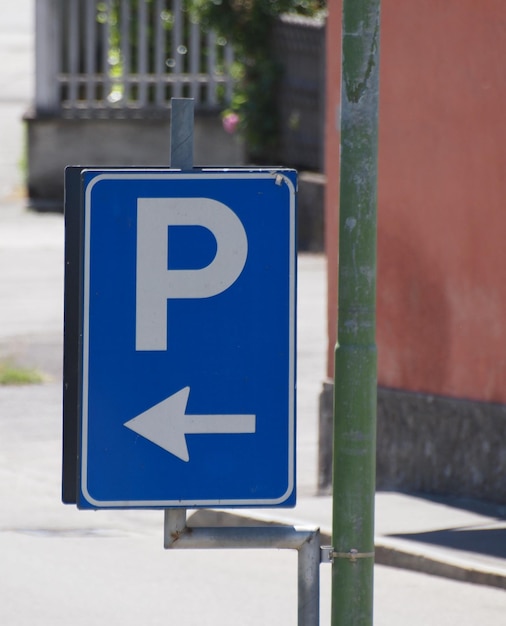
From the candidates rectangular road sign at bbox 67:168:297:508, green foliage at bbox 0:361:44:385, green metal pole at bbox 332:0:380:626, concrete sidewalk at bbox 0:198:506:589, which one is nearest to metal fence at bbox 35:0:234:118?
concrete sidewalk at bbox 0:198:506:589

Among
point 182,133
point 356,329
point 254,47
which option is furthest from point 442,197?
point 254,47

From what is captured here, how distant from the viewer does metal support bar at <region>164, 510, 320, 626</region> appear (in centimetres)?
352

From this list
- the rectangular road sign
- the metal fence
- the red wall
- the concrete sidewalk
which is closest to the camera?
the rectangular road sign

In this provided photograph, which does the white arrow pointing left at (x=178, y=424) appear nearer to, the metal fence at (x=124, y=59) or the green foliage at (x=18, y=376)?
the green foliage at (x=18, y=376)

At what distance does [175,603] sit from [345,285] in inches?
123

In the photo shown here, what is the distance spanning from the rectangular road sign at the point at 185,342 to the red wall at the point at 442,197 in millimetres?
4501

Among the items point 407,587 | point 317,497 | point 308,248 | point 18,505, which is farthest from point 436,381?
point 308,248

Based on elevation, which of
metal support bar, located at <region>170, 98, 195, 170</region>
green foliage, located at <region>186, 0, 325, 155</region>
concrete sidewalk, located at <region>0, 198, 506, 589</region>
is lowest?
concrete sidewalk, located at <region>0, 198, 506, 589</region>

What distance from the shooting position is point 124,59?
21641mm

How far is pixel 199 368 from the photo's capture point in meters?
3.42

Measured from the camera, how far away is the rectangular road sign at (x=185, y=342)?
3396 millimetres

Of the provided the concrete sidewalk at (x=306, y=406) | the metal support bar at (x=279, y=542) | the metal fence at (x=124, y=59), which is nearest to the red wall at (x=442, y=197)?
the concrete sidewalk at (x=306, y=406)

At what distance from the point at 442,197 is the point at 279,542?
478cm

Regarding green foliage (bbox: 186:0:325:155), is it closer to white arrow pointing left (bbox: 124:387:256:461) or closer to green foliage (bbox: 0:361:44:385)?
green foliage (bbox: 0:361:44:385)
